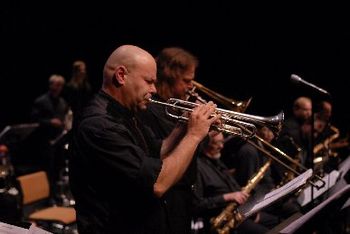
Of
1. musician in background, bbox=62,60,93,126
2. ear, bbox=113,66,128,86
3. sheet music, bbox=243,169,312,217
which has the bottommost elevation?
musician in background, bbox=62,60,93,126

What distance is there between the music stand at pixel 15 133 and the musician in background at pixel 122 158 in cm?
405

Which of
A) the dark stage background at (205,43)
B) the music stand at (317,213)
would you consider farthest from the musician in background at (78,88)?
the music stand at (317,213)

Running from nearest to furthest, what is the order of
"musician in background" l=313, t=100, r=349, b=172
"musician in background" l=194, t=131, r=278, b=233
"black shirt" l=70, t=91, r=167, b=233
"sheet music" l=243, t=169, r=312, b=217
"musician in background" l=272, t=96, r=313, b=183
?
1. "black shirt" l=70, t=91, r=167, b=233
2. "sheet music" l=243, t=169, r=312, b=217
3. "musician in background" l=194, t=131, r=278, b=233
4. "musician in background" l=313, t=100, r=349, b=172
5. "musician in background" l=272, t=96, r=313, b=183

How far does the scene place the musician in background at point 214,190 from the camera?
4.33 metres

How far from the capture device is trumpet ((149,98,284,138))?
2.89m

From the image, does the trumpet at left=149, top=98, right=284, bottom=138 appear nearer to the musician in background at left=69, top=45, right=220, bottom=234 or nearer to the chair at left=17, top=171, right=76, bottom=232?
the musician in background at left=69, top=45, right=220, bottom=234

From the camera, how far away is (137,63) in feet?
8.30

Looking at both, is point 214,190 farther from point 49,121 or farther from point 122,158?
point 49,121

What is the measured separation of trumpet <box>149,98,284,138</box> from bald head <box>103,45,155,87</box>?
14.3 inches

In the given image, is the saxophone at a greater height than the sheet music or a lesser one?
lesser

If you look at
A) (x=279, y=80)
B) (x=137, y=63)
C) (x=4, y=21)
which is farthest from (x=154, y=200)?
(x=4, y=21)

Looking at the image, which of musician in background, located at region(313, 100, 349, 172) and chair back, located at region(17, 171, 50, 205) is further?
musician in background, located at region(313, 100, 349, 172)

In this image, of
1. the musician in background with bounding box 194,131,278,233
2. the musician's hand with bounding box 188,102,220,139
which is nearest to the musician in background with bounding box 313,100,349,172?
the musician in background with bounding box 194,131,278,233

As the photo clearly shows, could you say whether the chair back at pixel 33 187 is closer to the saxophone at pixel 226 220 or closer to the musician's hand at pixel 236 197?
the saxophone at pixel 226 220
